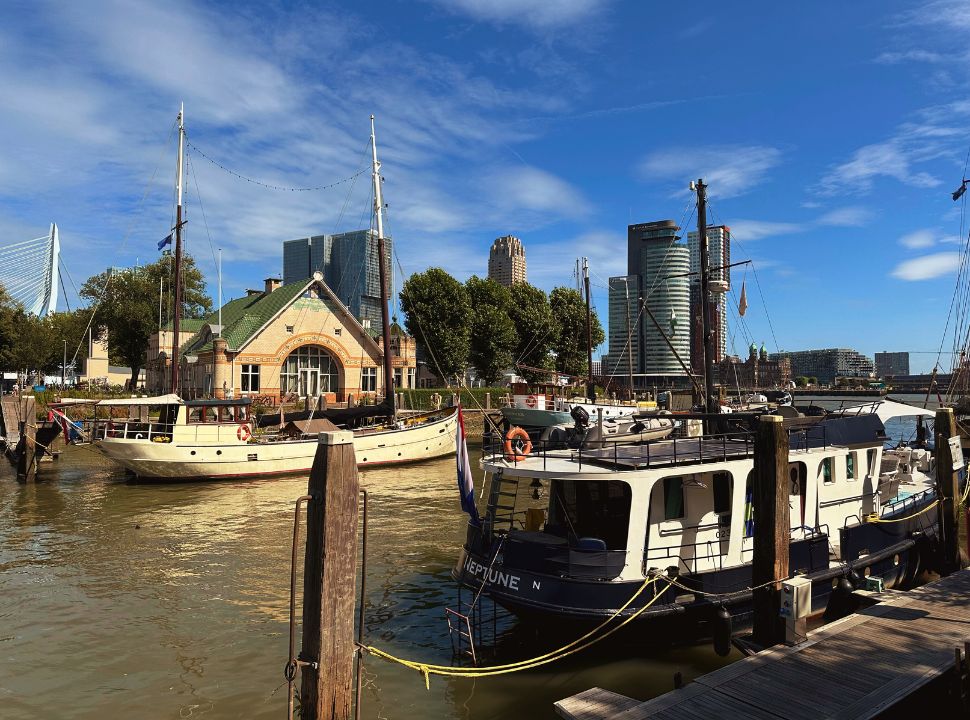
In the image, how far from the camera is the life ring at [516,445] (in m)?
12.1

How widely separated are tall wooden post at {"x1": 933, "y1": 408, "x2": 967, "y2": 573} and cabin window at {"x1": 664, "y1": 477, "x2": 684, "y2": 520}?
8115 millimetres

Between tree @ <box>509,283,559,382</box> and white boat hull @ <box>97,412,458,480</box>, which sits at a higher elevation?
tree @ <box>509,283,559,382</box>

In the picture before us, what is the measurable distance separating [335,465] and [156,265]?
78475 millimetres

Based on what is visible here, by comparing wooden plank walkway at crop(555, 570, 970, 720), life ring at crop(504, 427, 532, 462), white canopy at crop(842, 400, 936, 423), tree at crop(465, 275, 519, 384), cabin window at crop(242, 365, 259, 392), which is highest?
tree at crop(465, 275, 519, 384)

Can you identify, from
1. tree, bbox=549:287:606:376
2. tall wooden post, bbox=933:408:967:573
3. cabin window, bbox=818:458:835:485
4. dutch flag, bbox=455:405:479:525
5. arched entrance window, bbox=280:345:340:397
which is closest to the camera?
dutch flag, bbox=455:405:479:525

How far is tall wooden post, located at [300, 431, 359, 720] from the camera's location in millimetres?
6941

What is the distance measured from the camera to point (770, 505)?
10250 millimetres

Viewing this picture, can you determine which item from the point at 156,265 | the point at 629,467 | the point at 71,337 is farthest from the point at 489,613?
the point at 71,337

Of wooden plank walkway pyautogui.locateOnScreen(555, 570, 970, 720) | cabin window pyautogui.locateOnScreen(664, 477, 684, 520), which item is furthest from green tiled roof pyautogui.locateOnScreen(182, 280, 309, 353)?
wooden plank walkway pyautogui.locateOnScreen(555, 570, 970, 720)

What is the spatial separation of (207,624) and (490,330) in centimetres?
5103

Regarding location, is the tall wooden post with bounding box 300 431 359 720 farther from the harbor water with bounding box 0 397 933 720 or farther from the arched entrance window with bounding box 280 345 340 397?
the arched entrance window with bounding box 280 345 340 397

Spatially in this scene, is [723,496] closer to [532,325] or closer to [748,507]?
[748,507]

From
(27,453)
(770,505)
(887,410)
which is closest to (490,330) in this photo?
(27,453)

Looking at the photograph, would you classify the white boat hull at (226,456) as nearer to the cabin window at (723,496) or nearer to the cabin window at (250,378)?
the cabin window at (250,378)
